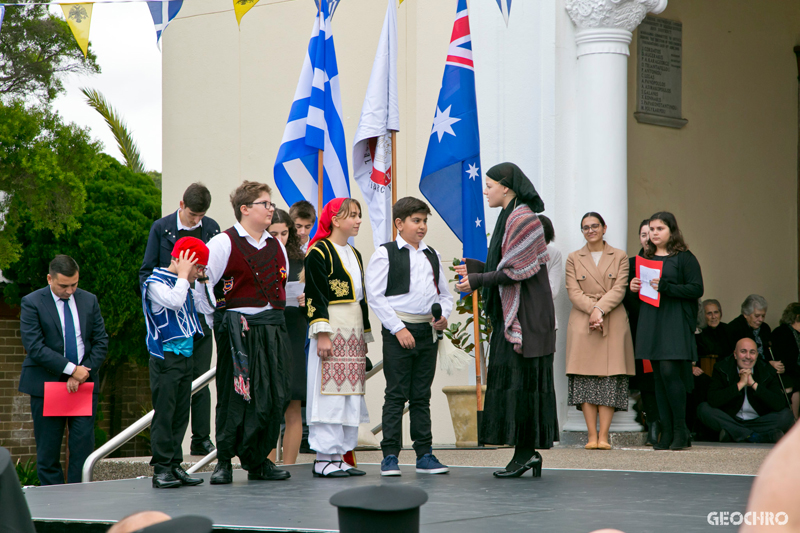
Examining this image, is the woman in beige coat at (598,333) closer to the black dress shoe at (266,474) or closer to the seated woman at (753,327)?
the seated woman at (753,327)

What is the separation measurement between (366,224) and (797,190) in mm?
4948

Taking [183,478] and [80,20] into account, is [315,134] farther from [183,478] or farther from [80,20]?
[183,478]

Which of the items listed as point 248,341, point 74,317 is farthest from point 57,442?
point 248,341

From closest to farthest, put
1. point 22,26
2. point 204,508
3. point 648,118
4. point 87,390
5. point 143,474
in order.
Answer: point 204,508 → point 87,390 → point 143,474 → point 648,118 → point 22,26

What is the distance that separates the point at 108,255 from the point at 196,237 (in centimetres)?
1580

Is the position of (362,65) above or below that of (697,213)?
above

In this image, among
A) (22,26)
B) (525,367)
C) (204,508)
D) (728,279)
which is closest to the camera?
(204,508)

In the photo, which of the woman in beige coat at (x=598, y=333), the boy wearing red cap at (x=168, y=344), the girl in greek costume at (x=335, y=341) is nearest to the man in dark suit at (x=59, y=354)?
the boy wearing red cap at (x=168, y=344)

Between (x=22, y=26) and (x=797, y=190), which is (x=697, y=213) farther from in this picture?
(x=22, y=26)

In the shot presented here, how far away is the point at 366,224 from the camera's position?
993 centimetres

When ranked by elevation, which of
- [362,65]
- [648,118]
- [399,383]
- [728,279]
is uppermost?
[362,65]

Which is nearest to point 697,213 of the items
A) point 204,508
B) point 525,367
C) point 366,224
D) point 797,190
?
point 797,190

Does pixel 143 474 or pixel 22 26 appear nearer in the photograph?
pixel 143 474

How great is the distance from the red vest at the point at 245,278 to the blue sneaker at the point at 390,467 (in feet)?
3.63
